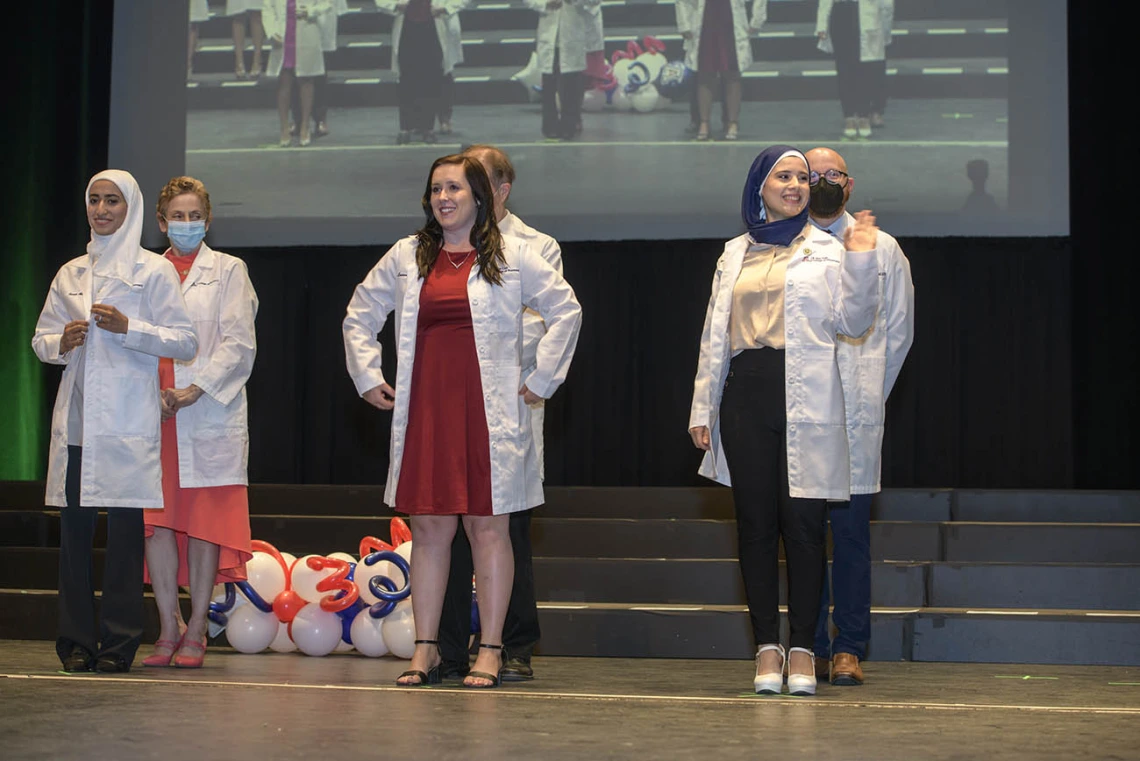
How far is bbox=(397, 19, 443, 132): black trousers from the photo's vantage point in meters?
7.57

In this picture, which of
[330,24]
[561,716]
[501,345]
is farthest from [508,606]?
[330,24]

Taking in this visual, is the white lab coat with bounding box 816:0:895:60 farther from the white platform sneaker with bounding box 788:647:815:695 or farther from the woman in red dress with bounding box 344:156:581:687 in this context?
the white platform sneaker with bounding box 788:647:815:695

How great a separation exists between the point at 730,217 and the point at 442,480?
4344mm

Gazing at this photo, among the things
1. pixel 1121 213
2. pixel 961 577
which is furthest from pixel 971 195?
pixel 961 577

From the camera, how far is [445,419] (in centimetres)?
328

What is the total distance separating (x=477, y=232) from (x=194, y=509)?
118cm

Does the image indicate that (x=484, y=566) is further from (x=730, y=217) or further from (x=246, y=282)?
(x=730, y=217)

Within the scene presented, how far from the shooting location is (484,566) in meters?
3.30

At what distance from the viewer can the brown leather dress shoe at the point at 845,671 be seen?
11.4 feet

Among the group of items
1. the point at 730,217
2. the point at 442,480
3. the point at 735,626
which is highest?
the point at 730,217

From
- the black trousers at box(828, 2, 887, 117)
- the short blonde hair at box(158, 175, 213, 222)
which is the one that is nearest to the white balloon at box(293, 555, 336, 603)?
the short blonde hair at box(158, 175, 213, 222)

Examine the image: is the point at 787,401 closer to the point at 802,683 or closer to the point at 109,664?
the point at 802,683

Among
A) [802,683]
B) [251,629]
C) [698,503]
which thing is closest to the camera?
[802,683]

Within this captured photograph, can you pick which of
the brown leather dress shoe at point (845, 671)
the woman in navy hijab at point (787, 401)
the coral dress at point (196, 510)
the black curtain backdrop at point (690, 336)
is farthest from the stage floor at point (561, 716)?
the black curtain backdrop at point (690, 336)
